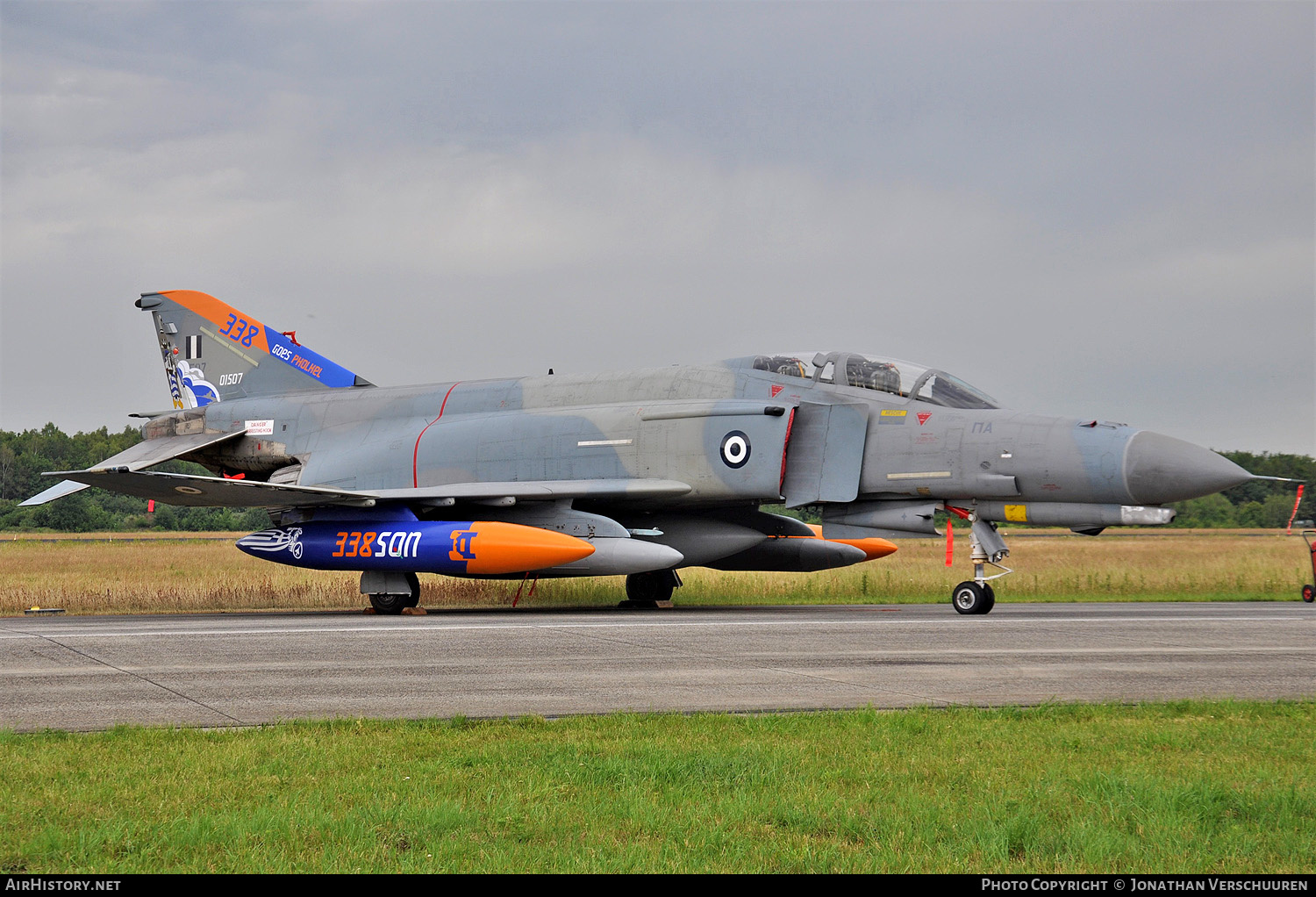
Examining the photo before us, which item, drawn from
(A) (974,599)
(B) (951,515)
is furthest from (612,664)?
(B) (951,515)

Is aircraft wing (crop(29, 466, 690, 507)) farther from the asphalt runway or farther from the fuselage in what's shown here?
the asphalt runway

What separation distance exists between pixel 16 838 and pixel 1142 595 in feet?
62.2

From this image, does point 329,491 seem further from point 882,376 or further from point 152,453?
point 882,376

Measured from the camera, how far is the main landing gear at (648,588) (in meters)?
17.8

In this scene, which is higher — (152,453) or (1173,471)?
(1173,471)

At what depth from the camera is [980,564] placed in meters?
14.4

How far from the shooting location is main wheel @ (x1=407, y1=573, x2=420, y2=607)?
53.8ft

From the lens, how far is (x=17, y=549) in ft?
126

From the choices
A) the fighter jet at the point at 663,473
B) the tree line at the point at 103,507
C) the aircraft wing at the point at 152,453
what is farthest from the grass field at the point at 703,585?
the tree line at the point at 103,507

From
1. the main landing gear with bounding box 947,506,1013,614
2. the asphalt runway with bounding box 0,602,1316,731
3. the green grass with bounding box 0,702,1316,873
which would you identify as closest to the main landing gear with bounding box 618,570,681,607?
the asphalt runway with bounding box 0,602,1316,731

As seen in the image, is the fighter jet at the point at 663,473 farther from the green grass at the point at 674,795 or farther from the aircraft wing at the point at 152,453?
the green grass at the point at 674,795

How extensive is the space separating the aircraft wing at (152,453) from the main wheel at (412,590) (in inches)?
211

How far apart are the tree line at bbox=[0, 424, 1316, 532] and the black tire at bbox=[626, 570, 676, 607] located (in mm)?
46499

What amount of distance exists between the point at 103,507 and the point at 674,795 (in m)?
86.7
